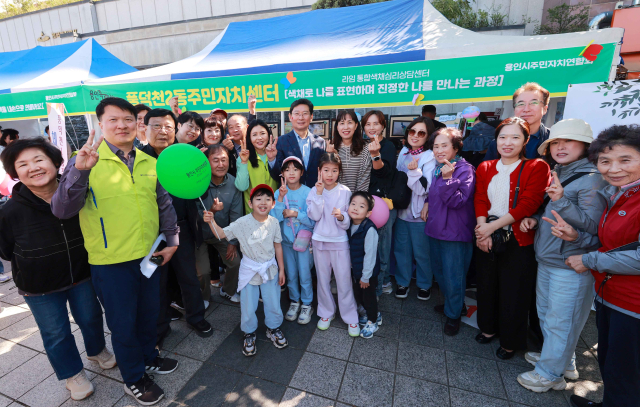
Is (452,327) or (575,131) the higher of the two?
(575,131)

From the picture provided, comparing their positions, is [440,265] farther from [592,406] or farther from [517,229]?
[592,406]

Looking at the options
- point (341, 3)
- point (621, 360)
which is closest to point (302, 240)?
point (621, 360)

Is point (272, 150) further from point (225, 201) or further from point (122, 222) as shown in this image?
point (122, 222)

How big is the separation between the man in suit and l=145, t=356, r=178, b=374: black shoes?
6.38 ft

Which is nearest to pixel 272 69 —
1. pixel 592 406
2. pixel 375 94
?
pixel 375 94

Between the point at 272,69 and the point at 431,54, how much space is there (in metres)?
2.02

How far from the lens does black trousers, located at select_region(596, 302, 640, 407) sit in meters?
1.61

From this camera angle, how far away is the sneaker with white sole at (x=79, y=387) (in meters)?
2.17

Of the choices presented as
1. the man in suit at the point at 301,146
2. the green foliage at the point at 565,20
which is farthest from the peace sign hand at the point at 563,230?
the green foliage at the point at 565,20

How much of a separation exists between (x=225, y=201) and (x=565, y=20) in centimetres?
1122

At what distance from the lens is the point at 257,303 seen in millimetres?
2674

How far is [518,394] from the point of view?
217 centimetres

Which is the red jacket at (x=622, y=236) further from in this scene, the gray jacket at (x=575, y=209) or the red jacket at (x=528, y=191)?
the red jacket at (x=528, y=191)

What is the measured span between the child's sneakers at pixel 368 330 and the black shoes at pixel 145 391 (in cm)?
169
